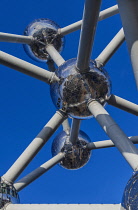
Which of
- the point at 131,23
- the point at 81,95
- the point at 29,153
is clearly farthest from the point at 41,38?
the point at 131,23

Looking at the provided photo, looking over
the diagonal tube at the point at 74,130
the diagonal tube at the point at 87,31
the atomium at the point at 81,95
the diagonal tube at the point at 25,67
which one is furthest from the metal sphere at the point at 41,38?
the diagonal tube at the point at 87,31

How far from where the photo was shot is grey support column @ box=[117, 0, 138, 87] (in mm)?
5891

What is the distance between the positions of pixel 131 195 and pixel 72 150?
7853 millimetres

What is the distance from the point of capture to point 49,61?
16844 mm

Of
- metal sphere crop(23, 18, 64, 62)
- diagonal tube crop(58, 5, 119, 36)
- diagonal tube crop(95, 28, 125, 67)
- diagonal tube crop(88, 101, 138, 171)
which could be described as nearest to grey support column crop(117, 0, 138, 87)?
diagonal tube crop(88, 101, 138, 171)

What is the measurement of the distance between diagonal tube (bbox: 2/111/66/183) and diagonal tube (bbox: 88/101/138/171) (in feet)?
7.32

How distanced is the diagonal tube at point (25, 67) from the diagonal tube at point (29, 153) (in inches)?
49.7

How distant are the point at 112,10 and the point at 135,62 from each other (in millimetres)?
8187

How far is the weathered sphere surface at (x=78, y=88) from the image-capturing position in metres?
9.55

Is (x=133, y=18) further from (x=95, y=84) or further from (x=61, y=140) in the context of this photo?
(x=61, y=140)

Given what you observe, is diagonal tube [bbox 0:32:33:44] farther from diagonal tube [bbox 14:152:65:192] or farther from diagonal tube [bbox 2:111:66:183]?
diagonal tube [bbox 14:152:65:192]

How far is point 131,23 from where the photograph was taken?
5.93 metres

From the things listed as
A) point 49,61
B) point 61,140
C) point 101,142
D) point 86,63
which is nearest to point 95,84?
point 86,63

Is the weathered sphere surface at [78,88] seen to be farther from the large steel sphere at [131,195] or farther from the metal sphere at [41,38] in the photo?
the metal sphere at [41,38]
